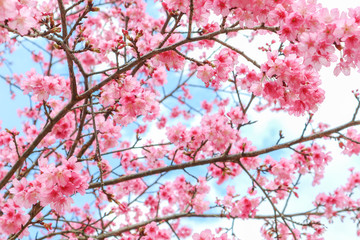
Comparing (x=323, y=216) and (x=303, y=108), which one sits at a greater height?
(x=323, y=216)

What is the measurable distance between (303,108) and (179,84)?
12.6 ft

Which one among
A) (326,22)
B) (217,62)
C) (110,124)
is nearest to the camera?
→ (326,22)

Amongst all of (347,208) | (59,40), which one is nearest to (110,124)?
(59,40)

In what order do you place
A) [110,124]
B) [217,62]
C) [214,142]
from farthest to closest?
[110,124] → [214,142] → [217,62]

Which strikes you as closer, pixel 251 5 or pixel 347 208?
A: pixel 251 5

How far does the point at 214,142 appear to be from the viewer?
13.3 feet

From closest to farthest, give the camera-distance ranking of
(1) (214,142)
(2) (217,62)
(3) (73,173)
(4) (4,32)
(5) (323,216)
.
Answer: (3) (73,173) → (4) (4,32) → (2) (217,62) → (1) (214,142) → (5) (323,216)

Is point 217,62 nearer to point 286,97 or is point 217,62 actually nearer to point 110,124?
point 286,97

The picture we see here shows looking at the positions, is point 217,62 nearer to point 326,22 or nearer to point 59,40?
point 326,22

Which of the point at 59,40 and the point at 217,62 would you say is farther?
the point at 217,62

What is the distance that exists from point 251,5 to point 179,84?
4042 millimetres

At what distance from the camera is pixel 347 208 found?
20.6ft

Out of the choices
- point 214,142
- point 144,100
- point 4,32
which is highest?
point 214,142

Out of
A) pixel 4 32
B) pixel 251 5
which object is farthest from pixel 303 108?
pixel 4 32
